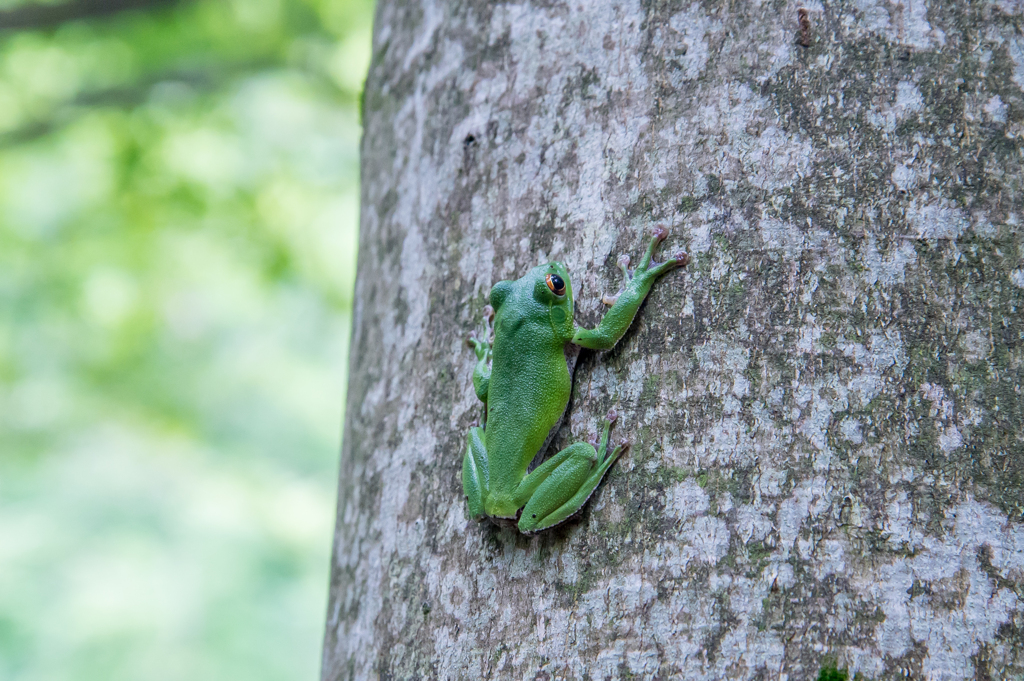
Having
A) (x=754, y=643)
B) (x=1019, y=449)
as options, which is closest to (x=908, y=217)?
(x=1019, y=449)

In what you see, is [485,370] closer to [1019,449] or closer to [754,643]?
[754,643]

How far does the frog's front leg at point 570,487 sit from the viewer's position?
1.62 metres

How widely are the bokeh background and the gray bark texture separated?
5.11 m

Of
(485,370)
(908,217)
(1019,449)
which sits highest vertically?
(908,217)

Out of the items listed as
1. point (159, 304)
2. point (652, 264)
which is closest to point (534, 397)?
point (652, 264)

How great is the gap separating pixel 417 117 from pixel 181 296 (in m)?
6.38

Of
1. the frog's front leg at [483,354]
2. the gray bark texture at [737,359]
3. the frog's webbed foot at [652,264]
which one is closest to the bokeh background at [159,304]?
the gray bark texture at [737,359]

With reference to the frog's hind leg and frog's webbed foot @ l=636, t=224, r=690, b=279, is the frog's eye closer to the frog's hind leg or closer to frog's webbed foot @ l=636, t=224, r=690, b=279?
frog's webbed foot @ l=636, t=224, r=690, b=279

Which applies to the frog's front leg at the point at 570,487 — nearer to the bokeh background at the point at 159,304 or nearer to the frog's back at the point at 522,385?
the frog's back at the point at 522,385

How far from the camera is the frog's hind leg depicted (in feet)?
5.71

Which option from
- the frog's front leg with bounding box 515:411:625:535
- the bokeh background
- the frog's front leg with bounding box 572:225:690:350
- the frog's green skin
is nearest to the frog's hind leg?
the frog's green skin

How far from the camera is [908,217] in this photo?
1583 mm

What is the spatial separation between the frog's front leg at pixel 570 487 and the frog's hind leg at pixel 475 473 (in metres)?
0.11

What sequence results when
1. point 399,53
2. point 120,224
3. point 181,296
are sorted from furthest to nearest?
1. point 181,296
2. point 120,224
3. point 399,53
